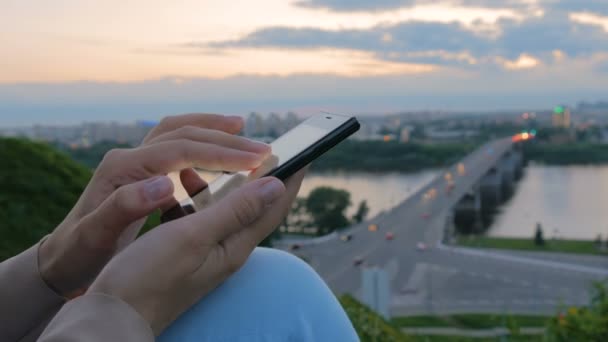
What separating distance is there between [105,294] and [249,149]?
0.73 feet

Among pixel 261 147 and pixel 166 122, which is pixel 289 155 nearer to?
pixel 261 147

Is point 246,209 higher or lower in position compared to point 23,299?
higher

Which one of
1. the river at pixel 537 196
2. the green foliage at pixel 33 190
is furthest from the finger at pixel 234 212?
the river at pixel 537 196

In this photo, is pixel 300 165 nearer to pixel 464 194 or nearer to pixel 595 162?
pixel 464 194

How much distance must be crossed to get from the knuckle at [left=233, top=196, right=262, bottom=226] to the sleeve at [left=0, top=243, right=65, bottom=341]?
1.03 ft

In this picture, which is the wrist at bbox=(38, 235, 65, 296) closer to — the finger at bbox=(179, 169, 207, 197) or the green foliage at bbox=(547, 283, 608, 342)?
the finger at bbox=(179, 169, 207, 197)

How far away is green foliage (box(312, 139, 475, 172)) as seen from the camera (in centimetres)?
2759

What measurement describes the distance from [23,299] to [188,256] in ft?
1.02

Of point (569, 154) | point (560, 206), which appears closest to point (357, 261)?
point (560, 206)

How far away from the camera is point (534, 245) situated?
670 inches

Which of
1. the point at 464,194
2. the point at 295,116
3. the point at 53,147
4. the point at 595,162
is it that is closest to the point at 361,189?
the point at 464,194

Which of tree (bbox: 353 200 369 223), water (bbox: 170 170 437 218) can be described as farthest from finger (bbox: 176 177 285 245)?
tree (bbox: 353 200 369 223)

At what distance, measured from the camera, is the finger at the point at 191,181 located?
0.64 meters

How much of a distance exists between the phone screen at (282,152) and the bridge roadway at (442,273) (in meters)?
8.19
